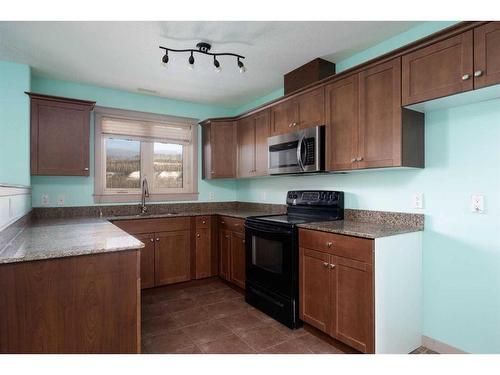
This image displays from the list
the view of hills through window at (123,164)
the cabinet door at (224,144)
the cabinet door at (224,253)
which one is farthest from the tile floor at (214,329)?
the cabinet door at (224,144)

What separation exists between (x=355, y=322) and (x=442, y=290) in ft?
2.34

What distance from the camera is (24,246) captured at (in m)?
1.64

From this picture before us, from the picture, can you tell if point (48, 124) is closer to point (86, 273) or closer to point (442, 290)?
point (86, 273)

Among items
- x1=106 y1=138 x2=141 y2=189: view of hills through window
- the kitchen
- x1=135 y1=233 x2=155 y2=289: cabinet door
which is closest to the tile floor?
the kitchen

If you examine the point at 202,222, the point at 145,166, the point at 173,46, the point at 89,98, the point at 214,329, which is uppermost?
the point at 173,46

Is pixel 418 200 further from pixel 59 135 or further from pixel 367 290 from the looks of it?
pixel 59 135

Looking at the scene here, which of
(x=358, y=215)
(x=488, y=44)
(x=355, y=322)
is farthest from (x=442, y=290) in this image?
(x=488, y=44)

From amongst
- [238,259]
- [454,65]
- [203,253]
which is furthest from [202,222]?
[454,65]

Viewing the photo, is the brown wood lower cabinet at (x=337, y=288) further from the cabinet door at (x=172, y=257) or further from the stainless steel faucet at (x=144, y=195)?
the stainless steel faucet at (x=144, y=195)

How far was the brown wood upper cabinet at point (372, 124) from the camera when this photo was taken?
6.94 feet

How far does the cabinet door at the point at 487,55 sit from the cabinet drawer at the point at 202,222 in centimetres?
304

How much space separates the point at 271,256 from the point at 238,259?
0.77 meters

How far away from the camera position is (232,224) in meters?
3.57

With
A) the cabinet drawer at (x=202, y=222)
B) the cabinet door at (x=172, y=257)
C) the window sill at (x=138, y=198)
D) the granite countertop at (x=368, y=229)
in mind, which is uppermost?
the window sill at (x=138, y=198)
